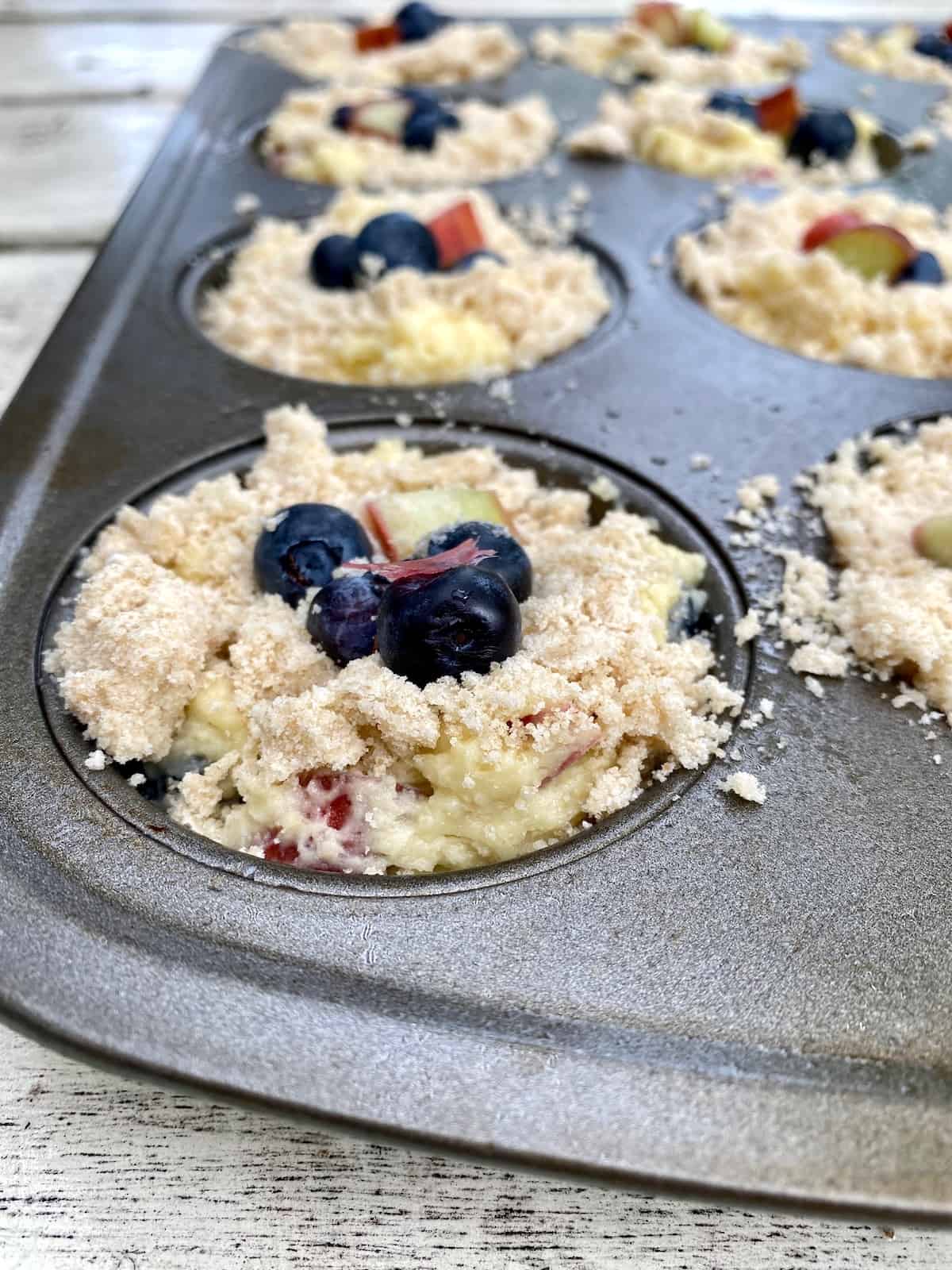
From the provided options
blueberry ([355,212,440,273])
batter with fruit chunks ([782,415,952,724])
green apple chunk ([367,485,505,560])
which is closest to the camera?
batter with fruit chunks ([782,415,952,724])

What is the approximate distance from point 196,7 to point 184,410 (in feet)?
10.4

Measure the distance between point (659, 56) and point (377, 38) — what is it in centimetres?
74

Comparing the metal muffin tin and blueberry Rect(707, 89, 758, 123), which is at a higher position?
blueberry Rect(707, 89, 758, 123)

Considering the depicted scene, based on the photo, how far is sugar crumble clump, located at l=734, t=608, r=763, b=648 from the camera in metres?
1.14

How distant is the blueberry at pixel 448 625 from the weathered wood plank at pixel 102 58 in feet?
9.00

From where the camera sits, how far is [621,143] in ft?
7.25

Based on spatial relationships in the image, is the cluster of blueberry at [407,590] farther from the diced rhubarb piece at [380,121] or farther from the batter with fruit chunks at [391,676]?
the diced rhubarb piece at [380,121]

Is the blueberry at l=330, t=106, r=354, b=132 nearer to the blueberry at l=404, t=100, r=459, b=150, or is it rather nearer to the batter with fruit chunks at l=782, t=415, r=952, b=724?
the blueberry at l=404, t=100, r=459, b=150

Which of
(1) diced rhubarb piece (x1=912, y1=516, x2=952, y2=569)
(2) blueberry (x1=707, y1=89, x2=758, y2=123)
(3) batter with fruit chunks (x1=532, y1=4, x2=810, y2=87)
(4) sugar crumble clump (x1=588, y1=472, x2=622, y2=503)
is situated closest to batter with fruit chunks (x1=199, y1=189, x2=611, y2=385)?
(4) sugar crumble clump (x1=588, y1=472, x2=622, y2=503)

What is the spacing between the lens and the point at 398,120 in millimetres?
2279

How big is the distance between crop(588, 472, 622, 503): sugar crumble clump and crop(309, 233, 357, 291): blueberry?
0.62 m

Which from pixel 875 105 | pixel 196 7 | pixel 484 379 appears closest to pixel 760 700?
pixel 484 379

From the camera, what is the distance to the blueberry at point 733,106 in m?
2.33

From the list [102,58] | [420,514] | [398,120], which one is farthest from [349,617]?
[102,58]
